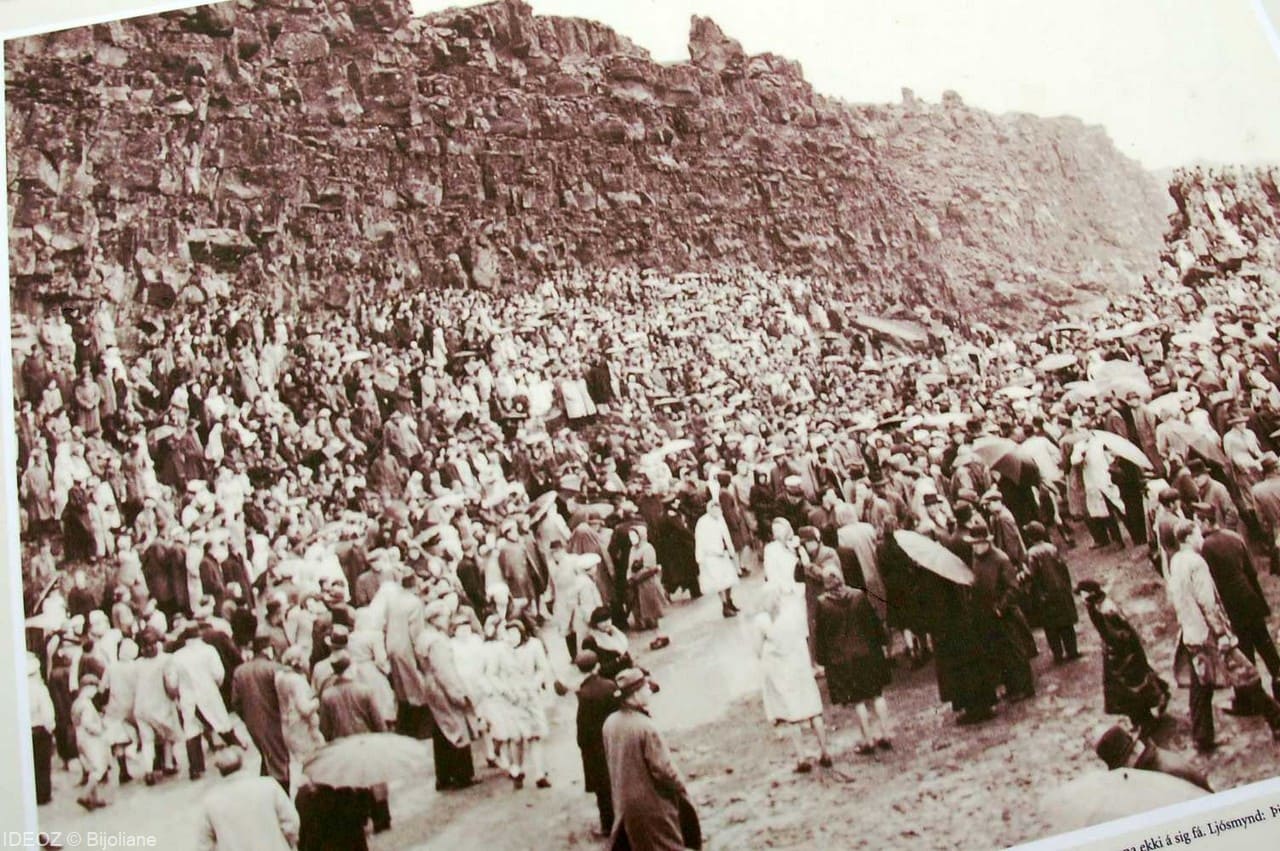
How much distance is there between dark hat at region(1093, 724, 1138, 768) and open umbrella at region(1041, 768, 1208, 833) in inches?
2.4

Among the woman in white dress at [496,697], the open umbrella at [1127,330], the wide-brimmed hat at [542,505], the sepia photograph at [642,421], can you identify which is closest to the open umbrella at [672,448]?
the sepia photograph at [642,421]

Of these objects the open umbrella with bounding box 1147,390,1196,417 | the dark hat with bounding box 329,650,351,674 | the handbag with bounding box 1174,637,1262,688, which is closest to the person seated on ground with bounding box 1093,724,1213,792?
the handbag with bounding box 1174,637,1262,688

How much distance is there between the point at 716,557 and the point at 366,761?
2.53 metres

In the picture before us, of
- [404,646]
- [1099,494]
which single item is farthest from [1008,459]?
[404,646]

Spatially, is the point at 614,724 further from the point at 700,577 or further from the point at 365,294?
the point at 365,294

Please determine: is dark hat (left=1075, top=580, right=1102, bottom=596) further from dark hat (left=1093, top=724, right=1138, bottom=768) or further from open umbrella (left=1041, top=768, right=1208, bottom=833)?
open umbrella (left=1041, top=768, right=1208, bottom=833)

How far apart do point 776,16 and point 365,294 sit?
4063 mm

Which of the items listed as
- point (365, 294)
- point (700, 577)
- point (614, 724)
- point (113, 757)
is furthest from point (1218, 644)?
point (113, 757)

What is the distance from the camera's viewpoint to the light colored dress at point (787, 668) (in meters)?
6.34

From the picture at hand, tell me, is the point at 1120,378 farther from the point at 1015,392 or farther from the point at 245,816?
the point at 245,816

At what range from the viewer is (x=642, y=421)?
746 centimetres

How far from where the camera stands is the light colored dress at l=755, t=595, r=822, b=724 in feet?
20.8

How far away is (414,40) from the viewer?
8352mm

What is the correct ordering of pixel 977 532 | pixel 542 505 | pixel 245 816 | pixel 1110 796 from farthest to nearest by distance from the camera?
pixel 542 505, pixel 977 532, pixel 1110 796, pixel 245 816
